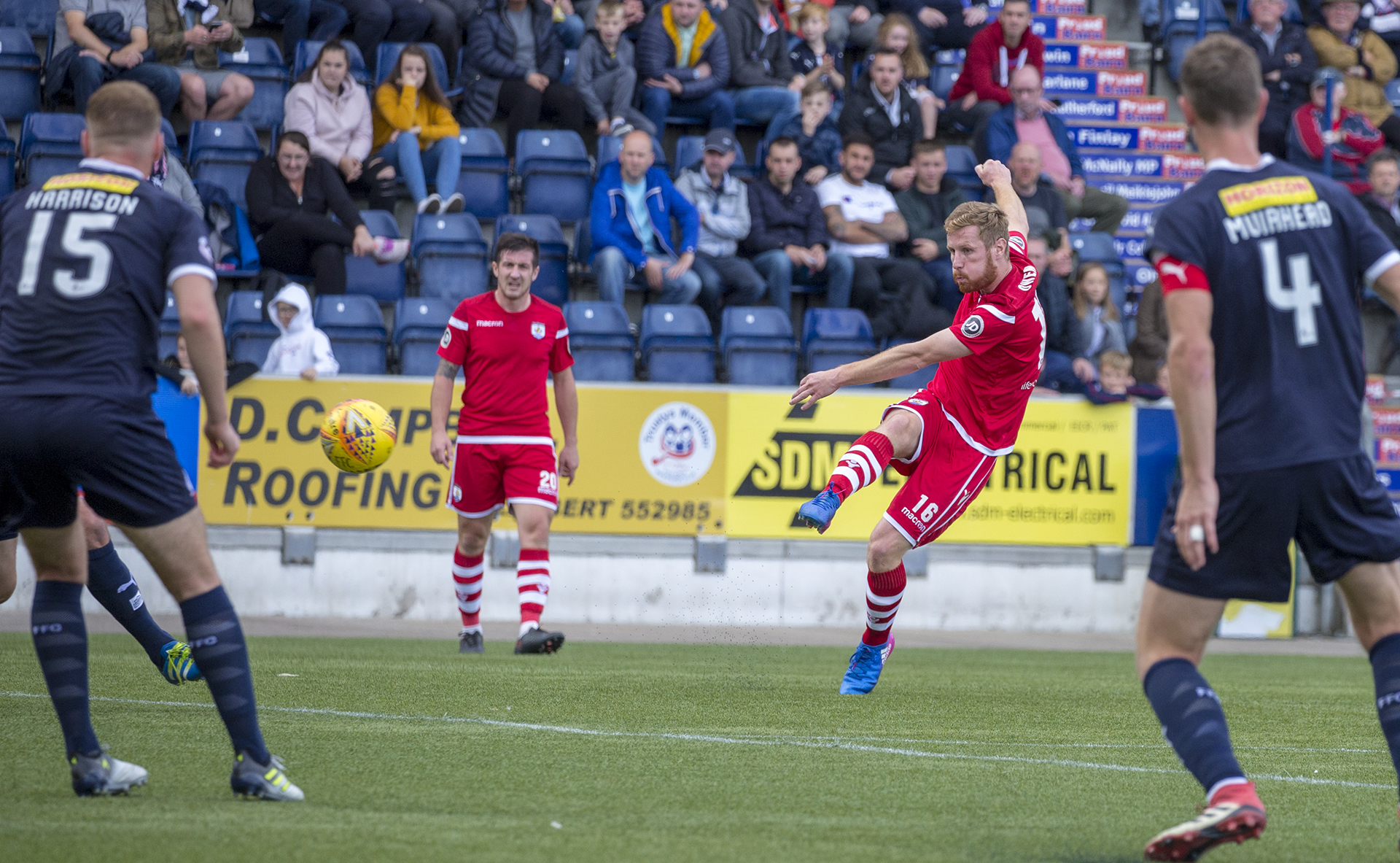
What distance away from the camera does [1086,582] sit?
13641 mm

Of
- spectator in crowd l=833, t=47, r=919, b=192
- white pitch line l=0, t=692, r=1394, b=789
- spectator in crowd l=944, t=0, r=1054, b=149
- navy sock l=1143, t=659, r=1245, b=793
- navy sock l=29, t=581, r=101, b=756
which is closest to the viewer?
navy sock l=1143, t=659, r=1245, b=793

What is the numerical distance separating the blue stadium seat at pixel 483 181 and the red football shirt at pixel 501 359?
517 centimetres

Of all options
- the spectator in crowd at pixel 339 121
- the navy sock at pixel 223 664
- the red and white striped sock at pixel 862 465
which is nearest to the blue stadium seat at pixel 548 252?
the spectator in crowd at pixel 339 121

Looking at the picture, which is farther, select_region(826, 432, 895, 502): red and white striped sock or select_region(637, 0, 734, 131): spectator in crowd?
select_region(637, 0, 734, 131): spectator in crowd

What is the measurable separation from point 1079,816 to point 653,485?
27.3ft

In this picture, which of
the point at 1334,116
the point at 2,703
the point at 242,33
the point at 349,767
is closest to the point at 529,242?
the point at 2,703

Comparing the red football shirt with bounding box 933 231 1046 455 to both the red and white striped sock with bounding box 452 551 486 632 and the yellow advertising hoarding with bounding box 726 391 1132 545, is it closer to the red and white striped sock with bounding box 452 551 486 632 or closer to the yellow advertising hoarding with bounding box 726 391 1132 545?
the red and white striped sock with bounding box 452 551 486 632

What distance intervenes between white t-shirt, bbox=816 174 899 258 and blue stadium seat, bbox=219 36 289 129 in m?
5.09

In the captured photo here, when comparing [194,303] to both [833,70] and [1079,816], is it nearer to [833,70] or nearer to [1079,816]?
[1079,816]

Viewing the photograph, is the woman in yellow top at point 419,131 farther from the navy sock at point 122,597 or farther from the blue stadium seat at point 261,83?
the navy sock at point 122,597

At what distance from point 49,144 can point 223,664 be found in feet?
33.6

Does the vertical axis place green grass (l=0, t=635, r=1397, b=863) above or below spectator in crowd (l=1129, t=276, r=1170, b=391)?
below

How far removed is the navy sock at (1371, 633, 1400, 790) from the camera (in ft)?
13.5

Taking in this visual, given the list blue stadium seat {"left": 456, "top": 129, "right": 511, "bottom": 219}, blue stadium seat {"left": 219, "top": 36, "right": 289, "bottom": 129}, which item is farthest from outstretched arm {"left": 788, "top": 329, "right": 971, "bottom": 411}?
blue stadium seat {"left": 219, "top": 36, "right": 289, "bottom": 129}
